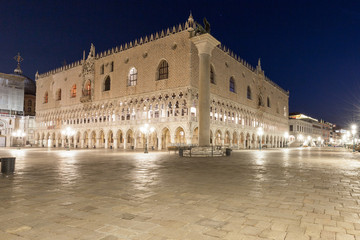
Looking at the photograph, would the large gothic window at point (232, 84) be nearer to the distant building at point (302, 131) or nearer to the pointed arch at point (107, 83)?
the pointed arch at point (107, 83)

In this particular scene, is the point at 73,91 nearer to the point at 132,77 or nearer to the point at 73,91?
the point at 73,91

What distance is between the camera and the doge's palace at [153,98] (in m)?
36.3

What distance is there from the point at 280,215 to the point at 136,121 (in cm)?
3745

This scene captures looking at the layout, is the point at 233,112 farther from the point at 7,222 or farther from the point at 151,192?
the point at 7,222

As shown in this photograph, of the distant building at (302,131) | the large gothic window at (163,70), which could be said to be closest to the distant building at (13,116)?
the large gothic window at (163,70)

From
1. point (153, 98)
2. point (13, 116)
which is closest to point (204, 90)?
point (153, 98)

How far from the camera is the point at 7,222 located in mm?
4121

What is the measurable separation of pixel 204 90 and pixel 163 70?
1895cm

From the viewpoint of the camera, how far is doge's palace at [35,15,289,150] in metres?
36.3

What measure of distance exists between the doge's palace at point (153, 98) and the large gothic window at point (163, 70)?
0.15 m

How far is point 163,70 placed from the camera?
3903cm

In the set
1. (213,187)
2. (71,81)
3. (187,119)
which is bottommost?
(213,187)

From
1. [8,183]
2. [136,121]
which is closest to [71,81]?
[136,121]

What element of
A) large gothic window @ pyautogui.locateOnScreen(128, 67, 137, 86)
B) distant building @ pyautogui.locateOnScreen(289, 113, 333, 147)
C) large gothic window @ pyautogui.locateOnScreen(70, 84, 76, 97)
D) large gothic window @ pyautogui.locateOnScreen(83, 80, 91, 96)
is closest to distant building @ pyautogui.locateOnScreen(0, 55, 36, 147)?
large gothic window @ pyautogui.locateOnScreen(70, 84, 76, 97)
